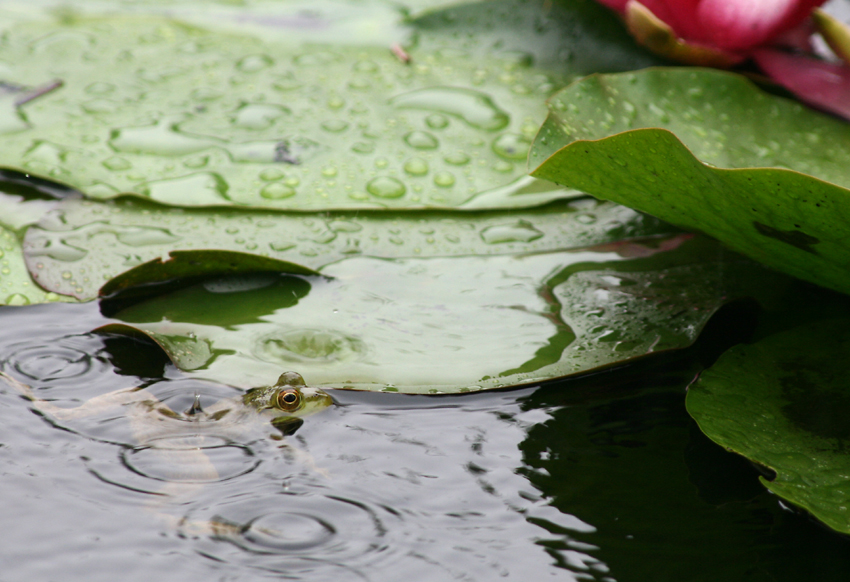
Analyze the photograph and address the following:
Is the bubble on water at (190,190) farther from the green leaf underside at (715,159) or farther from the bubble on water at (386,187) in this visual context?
the green leaf underside at (715,159)

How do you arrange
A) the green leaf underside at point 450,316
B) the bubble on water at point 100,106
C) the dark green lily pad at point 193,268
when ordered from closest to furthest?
the green leaf underside at point 450,316
the dark green lily pad at point 193,268
the bubble on water at point 100,106

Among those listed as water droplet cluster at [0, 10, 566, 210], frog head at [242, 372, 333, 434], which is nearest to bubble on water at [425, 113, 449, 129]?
water droplet cluster at [0, 10, 566, 210]

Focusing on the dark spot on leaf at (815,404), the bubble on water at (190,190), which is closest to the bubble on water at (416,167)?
the bubble on water at (190,190)

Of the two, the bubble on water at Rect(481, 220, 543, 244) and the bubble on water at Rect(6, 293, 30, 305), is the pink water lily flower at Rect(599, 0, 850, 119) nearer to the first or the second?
the bubble on water at Rect(481, 220, 543, 244)

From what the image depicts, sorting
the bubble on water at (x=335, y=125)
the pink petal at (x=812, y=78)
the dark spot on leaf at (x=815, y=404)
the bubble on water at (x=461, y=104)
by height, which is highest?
the pink petal at (x=812, y=78)

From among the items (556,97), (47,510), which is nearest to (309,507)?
(47,510)

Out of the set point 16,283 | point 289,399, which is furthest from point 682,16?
point 16,283

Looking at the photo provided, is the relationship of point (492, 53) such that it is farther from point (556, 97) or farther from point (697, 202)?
point (697, 202)
